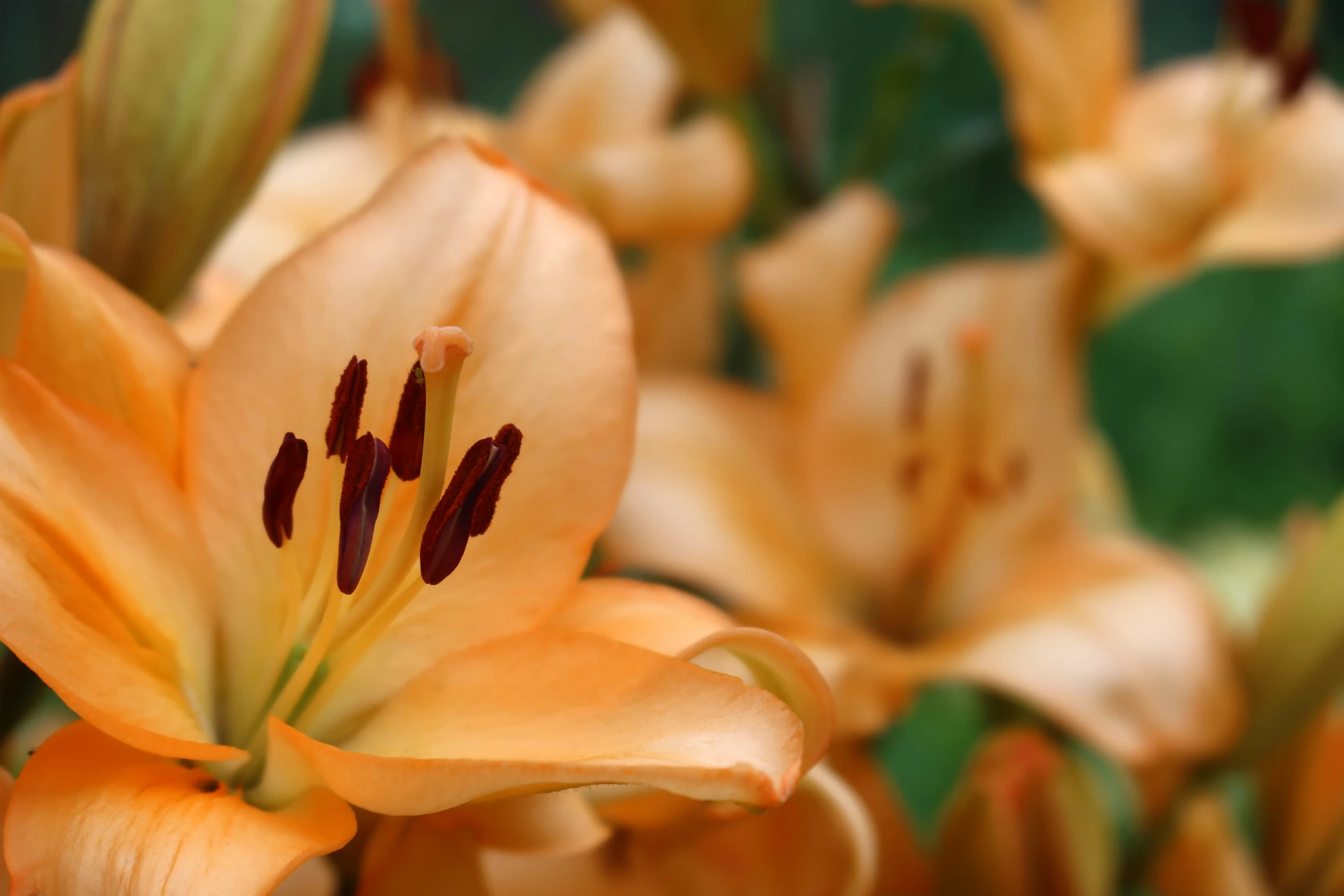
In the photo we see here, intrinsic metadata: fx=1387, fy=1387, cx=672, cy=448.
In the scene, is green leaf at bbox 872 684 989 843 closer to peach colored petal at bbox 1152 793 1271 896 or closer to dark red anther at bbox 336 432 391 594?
peach colored petal at bbox 1152 793 1271 896

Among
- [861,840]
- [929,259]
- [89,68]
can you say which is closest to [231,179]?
[89,68]

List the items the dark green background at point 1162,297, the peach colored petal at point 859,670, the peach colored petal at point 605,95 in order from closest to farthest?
the peach colored petal at point 859,670 → the peach colored petal at point 605,95 → the dark green background at point 1162,297

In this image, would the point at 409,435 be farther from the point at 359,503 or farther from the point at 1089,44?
the point at 1089,44

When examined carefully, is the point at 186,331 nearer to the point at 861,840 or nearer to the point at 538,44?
the point at 861,840

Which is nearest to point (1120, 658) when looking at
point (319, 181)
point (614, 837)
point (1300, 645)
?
point (1300, 645)

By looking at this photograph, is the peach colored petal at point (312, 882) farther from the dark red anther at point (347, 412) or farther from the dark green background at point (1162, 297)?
the dark green background at point (1162, 297)

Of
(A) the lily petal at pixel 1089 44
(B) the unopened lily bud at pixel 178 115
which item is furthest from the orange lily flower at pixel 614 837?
(A) the lily petal at pixel 1089 44

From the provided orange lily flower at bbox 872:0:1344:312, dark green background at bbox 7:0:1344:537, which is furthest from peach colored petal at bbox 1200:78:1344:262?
dark green background at bbox 7:0:1344:537
